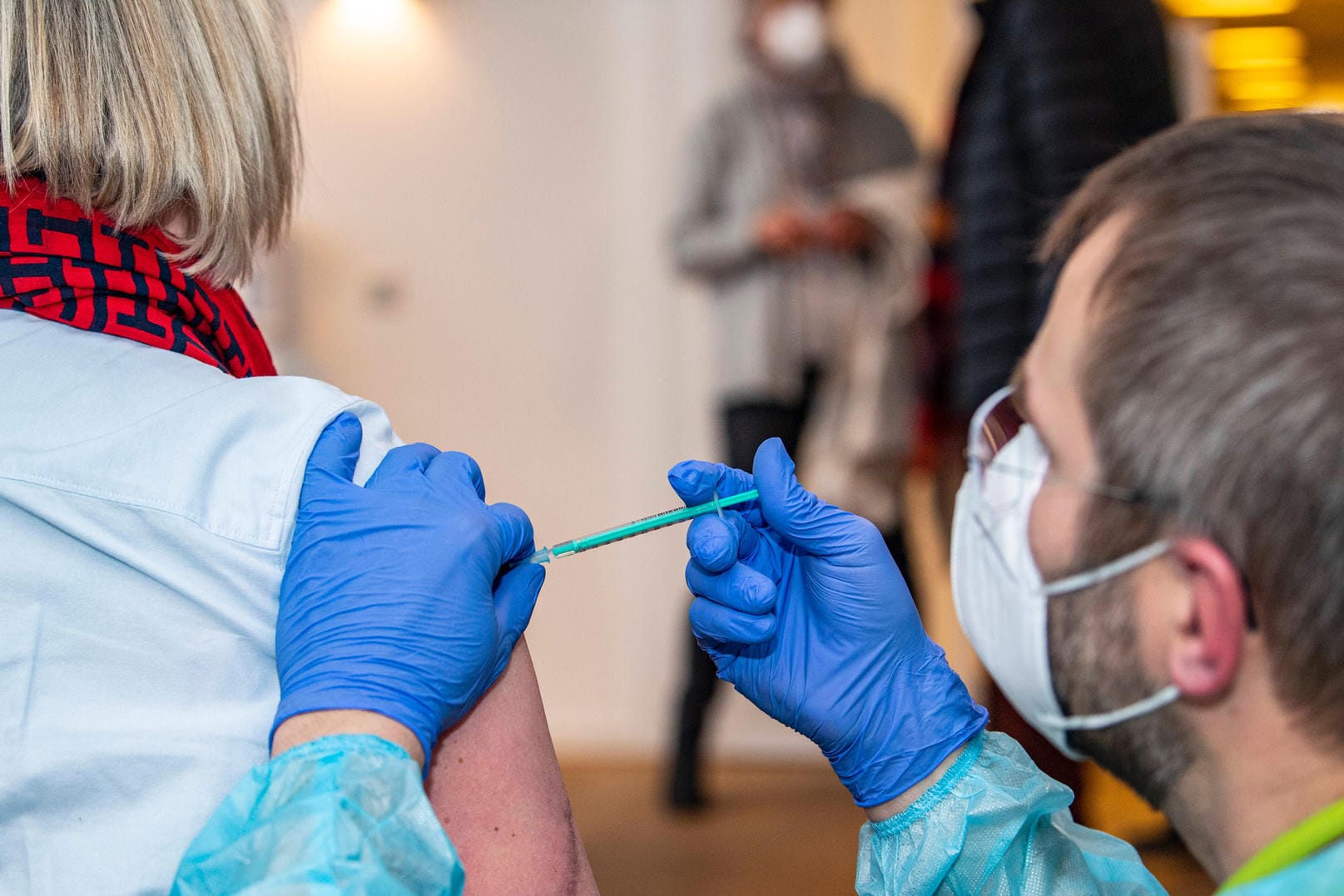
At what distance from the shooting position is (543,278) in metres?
3.11

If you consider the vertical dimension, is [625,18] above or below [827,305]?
above

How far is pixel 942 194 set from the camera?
6.68 feet

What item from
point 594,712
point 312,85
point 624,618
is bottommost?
point 594,712

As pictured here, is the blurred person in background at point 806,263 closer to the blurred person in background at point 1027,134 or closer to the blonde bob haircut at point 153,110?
the blurred person in background at point 1027,134

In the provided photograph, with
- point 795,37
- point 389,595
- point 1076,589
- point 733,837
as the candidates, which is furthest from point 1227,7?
point 389,595

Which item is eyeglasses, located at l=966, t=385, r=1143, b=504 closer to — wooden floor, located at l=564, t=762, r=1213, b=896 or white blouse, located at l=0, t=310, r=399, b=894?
white blouse, located at l=0, t=310, r=399, b=894

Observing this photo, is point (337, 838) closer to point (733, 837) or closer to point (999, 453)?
point (999, 453)

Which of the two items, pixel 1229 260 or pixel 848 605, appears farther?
pixel 848 605

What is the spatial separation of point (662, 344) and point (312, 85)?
1.14 m

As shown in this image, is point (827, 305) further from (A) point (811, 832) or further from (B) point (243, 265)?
(B) point (243, 265)

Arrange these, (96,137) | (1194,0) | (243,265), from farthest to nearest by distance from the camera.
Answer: (1194,0) → (243,265) → (96,137)

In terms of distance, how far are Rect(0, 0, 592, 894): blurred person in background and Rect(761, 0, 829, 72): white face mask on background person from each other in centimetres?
184

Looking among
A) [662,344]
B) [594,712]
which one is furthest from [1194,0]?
[594,712]

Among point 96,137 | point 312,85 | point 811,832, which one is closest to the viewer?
point 96,137
